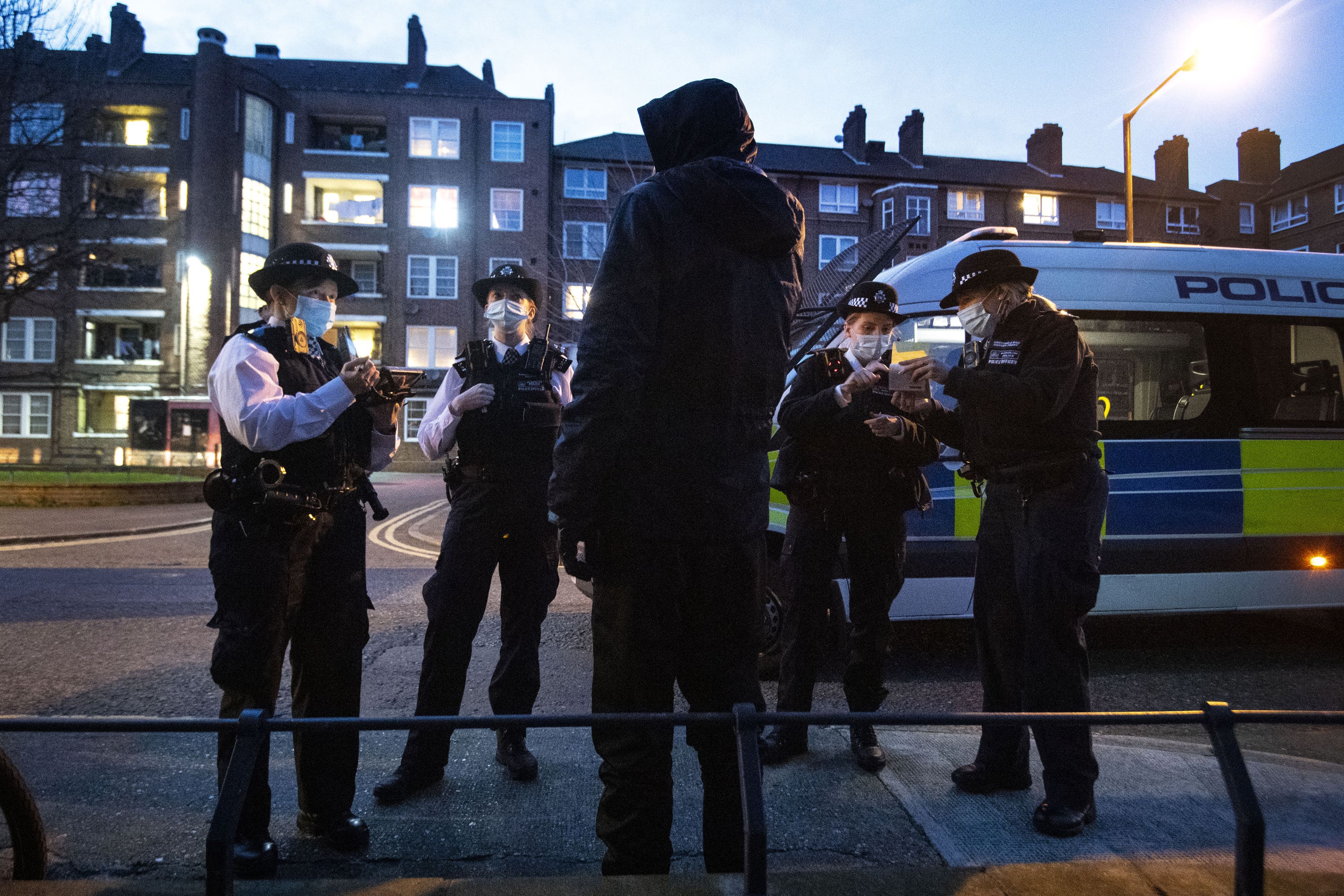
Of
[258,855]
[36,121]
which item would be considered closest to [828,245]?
[36,121]

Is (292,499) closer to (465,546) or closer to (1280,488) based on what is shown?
(465,546)

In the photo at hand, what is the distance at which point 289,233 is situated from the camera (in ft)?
120

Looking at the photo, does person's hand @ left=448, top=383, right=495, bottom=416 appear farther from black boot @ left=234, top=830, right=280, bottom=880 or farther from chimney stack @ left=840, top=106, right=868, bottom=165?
chimney stack @ left=840, top=106, right=868, bottom=165

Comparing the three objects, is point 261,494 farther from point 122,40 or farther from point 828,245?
point 122,40

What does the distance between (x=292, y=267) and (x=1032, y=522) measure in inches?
106

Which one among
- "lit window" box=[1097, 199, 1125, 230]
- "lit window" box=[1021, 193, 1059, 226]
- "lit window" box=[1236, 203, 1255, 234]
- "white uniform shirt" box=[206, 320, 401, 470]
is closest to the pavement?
"white uniform shirt" box=[206, 320, 401, 470]

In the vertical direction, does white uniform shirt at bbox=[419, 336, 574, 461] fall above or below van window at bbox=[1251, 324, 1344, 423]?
below

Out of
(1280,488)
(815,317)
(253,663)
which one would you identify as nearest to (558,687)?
(253,663)

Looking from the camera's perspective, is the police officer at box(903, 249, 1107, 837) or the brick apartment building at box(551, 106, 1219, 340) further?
the brick apartment building at box(551, 106, 1219, 340)

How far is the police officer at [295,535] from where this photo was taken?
2.39m

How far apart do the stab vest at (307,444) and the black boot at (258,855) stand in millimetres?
1043

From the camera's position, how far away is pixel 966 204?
3916 centimetres

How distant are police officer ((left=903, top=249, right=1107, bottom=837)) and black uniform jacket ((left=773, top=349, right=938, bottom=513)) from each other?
375 mm

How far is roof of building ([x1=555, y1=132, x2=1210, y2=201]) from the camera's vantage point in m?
37.6
